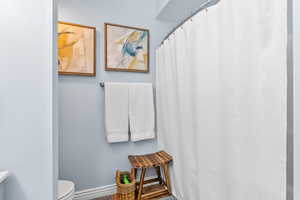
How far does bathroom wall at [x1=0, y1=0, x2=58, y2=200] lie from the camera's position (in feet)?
2.60

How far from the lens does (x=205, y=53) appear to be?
1112 millimetres

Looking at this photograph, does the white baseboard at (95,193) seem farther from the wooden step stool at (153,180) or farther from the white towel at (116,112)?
the white towel at (116,112)

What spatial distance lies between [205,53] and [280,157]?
2.51 feet

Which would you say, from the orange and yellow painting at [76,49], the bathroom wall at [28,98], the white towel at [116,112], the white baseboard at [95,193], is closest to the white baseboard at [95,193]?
the white baseboard at [95,193]

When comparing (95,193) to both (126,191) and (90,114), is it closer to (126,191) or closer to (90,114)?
(126,191)

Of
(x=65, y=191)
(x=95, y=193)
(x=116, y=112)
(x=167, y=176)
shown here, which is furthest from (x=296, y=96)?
(x=95, y=193)

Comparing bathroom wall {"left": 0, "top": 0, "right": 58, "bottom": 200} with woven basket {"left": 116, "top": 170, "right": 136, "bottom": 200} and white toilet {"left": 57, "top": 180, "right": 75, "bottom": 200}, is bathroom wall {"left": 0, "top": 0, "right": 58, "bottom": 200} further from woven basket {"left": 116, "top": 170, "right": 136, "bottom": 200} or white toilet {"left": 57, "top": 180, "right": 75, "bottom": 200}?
woven basket {"left": 116, "top": 170, "right": 136, "bottom": 200}

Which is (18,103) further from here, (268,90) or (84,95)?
(268,90)

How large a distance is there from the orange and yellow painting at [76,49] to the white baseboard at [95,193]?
4.33ft

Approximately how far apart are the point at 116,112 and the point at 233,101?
1238 mm

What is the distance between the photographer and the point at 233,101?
0.91 m

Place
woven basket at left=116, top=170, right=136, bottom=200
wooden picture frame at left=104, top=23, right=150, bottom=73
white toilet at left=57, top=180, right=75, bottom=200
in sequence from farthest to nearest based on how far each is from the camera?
wooden picture frame at left=104, top=23, right=150, bottom=73 → woven basket at left=116, top=170, right=136, bottom=200 → white toilet at left=57, top=180, right=75, bottom=200

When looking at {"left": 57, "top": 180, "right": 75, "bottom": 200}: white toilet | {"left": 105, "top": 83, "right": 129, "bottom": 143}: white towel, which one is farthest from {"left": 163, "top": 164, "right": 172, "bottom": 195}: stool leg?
{"left": 57, "top": 180, "right": 75, "bottom": 200}: white toilet

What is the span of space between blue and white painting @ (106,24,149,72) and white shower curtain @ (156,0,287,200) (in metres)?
0.57
